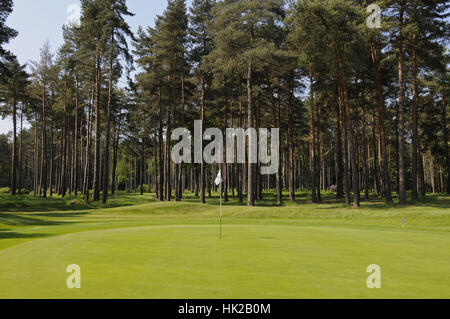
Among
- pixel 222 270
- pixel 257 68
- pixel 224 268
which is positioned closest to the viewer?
pixel 222 270

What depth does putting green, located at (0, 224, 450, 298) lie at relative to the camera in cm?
545

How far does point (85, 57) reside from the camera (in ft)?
126

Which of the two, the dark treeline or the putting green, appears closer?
the putting green

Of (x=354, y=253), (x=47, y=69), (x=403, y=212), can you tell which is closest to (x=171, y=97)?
(x=47, y=69)

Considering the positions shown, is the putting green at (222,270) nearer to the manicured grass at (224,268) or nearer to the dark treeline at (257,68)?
the manicured grass at (224,268)

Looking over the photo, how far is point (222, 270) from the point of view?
693cm

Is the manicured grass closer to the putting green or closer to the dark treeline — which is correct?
the putting green

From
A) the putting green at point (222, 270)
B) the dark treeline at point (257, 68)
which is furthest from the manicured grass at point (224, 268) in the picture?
the dark treeline at point (257, 68)

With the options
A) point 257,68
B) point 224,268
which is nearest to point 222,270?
point 224,268

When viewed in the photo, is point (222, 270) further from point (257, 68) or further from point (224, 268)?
point (257, 68)

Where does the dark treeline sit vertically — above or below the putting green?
above

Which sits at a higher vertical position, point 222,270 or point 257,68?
point 257,68

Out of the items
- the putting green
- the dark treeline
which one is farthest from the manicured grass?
the dark treeline
